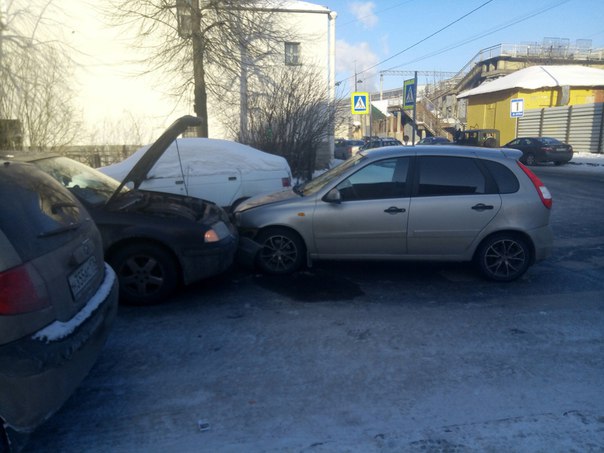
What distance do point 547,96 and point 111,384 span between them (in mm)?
40809

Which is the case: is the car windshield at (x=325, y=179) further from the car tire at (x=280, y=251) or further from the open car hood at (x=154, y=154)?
the open car hood at (x=154, y=154)

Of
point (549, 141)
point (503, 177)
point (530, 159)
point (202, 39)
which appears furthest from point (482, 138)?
point (503, 177)

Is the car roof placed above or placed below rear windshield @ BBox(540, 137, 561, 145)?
below

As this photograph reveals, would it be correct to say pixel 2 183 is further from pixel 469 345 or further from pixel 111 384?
pixel 469 345

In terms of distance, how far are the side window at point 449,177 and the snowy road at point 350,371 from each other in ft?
3.59

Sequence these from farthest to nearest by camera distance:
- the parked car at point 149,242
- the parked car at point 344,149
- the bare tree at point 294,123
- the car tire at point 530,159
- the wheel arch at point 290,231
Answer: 1. the parked car at point 344,149
2. the car tire at point 530,159
3. the bare tree at point 294,123
4. the wheel arch at point 290,231
5. the parked car at point 149,242

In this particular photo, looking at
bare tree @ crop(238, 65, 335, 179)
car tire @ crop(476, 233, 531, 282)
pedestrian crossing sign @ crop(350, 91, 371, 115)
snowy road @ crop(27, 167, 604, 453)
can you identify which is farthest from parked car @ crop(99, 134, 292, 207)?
pedestrian crossing sign @ crop(350, 91, 371, 115)

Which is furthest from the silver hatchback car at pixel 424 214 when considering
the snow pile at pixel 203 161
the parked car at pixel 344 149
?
the parked car at pixel 344 149

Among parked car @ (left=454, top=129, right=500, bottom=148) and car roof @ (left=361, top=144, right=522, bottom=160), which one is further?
parked car @ (left=454, top=129, right=500, bottom=148)

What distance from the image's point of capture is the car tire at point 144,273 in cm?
488

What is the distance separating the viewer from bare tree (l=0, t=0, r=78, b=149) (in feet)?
55.9

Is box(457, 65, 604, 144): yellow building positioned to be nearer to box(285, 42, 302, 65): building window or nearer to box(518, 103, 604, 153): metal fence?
box(518, 103, 604, 153): metal fence

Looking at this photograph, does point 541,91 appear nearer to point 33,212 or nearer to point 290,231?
point 290,231

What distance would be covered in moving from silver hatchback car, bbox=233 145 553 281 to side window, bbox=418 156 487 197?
0.01m
